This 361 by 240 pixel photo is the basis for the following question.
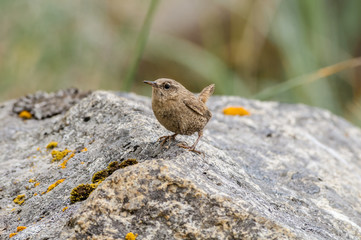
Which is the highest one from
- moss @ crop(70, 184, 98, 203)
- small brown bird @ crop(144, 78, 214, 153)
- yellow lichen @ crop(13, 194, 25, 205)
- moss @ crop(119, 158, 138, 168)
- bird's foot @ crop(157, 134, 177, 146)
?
small brown bird @ crop(144, 78, 214, 153)

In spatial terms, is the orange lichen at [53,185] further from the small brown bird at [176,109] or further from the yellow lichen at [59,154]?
the small brown bird at [176,109]

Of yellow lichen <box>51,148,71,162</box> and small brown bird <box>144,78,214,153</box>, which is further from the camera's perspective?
yellow lichen <box>51,148,71,162</box>

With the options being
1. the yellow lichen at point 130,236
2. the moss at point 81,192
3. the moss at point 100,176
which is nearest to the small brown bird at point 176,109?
the moss at point 100,176

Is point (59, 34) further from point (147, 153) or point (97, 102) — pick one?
point (147, 153)

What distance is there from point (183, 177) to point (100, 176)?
69 cm

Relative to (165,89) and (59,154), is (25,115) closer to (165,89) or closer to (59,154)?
(59,154)

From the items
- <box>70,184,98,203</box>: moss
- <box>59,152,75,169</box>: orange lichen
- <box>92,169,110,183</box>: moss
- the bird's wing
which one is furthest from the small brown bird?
<box>59,152,75,169</box>: orange lichen

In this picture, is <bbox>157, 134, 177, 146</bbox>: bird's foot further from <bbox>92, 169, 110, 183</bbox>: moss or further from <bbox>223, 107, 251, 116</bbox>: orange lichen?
<bbox>223, 107, 251, 116</bbox>: orange lichen

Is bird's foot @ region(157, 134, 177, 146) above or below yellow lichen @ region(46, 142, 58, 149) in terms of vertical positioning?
above

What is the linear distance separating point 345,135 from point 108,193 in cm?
411

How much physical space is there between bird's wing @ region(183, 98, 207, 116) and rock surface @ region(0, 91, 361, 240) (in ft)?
1.06

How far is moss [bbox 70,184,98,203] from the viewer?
10.9 feet

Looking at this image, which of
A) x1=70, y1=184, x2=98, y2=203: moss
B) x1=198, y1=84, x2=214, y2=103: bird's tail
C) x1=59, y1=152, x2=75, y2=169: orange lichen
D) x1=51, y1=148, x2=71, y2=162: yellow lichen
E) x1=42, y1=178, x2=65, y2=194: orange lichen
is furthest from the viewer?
x1=198, y1=84, x2=214, y2=103: bird's tail

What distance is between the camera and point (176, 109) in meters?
3.86
